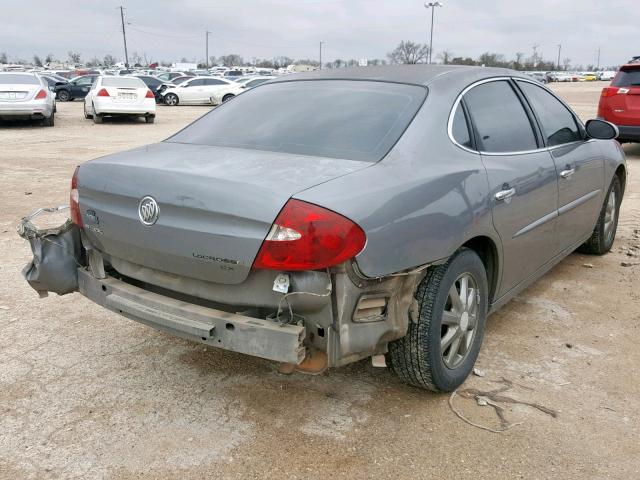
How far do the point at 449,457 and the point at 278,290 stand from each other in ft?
3.38

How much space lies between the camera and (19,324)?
3.95m

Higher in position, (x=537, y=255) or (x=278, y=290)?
(x=278, y=290)

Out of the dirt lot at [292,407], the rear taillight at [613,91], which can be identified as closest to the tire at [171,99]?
the rear taillight at [613,91]

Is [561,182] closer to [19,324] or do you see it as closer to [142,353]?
[142,353]

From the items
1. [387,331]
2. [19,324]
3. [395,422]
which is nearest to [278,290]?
[387,331]

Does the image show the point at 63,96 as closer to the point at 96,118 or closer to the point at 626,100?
the point at 96,118

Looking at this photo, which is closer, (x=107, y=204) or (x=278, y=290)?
(x=278, y=290)

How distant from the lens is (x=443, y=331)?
10.1ft

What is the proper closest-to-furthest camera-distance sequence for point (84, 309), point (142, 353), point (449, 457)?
point (449, 457), point (142, 353), point (84, 309)

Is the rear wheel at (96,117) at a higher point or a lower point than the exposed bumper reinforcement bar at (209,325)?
lower

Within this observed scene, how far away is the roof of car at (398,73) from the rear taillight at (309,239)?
4.27 ft

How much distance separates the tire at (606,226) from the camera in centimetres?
520

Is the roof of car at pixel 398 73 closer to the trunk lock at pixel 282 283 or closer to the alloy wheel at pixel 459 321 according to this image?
the alloy wheel at pixel 459 321

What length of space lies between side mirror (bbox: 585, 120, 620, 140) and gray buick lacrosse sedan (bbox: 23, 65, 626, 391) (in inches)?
32.7
